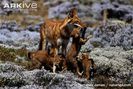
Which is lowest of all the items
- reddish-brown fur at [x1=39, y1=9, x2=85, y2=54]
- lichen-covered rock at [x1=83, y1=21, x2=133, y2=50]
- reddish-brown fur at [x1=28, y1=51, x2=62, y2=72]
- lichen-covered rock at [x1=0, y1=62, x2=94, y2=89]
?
lichen-covered rock at [x1=83, y1=21, x2=133, y2=50]

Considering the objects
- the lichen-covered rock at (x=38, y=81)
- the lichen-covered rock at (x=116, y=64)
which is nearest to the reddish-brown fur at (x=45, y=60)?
the lichen-covered rock at (x=38, y=81)

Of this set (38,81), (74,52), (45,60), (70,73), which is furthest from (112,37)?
(38,81)

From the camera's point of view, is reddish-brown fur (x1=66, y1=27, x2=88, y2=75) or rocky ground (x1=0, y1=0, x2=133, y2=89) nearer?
rocky ground (x1=0, y1=0, x2=133, y2=89)

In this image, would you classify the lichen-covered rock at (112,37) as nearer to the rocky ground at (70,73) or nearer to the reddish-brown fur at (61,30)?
the rocky ground at (70,73)

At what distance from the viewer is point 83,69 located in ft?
49.2

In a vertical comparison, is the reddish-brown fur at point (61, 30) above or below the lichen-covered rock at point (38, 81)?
above

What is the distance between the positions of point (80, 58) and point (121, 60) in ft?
7.64

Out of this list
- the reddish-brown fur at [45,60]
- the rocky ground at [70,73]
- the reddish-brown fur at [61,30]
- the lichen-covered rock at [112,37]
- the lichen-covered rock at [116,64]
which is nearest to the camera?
the rocky ground at [70,73]

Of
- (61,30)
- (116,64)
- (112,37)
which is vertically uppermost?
(61,30)

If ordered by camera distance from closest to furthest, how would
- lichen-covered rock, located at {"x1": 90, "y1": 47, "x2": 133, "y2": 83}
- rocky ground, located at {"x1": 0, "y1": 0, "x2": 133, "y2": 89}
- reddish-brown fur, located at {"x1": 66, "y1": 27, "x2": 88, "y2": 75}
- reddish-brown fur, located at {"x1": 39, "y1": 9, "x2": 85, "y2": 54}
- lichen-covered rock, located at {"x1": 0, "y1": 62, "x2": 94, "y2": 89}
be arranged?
lichen-covered rock, located at {"x1": 0, "y1": 62, "x2": 94, "y2": 89} → rocky ground, located at {"x1": 0, "y1": 0, "x2": 133, "y2": 89} → reddish-brown fur, located at {"x1": 66, "y1": 27, "x2": 88, "y2": 75} → reddish-brown fur, located at {"x1": 39, "y1": 9, "x2": 85, "y2": 54} → lichen-covered rock, located at {"x1": 90, "y1": 47, "x2": 133, "y2": 83}

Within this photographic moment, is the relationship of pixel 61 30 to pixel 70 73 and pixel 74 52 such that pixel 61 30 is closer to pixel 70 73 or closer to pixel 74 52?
pixel 74 52

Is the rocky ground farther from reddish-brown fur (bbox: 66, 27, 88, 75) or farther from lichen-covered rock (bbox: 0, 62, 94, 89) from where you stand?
reddish-brown fur (bbox: 66, 27, 88, 75)

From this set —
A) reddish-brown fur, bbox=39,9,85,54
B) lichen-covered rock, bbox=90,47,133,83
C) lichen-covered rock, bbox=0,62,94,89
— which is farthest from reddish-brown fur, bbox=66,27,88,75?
lichen-covered rock, bbox=90,47,133,83

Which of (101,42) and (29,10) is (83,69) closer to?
(101,42)
